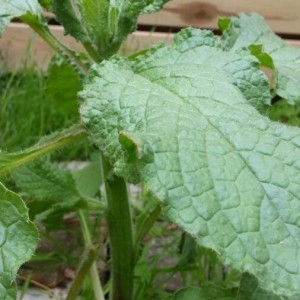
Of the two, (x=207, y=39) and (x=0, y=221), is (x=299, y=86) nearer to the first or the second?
(x=207, y=39)

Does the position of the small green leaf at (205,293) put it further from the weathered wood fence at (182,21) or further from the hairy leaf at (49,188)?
the weathered wood fence at (182,21)

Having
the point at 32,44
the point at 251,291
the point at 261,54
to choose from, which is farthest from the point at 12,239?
the point at 32,44

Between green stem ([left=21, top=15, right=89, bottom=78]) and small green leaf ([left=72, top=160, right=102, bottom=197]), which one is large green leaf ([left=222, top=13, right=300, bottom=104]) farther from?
small green leaf ([left=72, top=160, right=102, bottom=197])

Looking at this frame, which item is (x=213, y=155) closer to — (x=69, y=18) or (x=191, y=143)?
(x=191, y=143)

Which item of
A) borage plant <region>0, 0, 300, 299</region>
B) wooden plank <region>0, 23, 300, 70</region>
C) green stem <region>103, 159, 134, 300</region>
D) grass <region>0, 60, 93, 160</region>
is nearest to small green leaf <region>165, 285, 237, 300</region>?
borage plant <region>0, 0, 300, 299</region>

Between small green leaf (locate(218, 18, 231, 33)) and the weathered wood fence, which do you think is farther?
the weathered wood fence

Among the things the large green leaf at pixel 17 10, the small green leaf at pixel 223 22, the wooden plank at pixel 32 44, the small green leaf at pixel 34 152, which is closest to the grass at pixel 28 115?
the wooden plank at pixel 32 44
